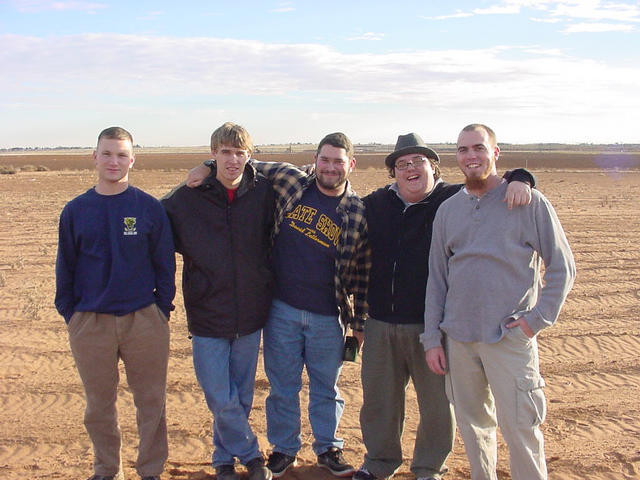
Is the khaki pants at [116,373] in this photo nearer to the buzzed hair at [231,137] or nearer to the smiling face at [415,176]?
the buzzed hair at [231,137]

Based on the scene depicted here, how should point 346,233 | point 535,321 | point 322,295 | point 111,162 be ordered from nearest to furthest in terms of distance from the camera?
point 535,321, point 111,162, point 346,233, point 322,295

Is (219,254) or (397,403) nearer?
(219,254)

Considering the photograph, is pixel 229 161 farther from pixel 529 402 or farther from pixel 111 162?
pixel 529 402

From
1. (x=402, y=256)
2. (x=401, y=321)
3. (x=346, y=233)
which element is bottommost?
(x=401, y=321)

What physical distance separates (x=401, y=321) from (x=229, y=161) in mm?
1610

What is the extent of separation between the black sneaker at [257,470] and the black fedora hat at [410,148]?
232 cm

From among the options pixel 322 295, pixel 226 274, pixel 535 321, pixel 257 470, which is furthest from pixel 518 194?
pixel 257 470

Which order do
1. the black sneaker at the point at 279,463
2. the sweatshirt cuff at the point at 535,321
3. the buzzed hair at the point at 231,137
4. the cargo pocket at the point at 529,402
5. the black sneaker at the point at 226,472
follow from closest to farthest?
the sweatshirt cuff at the point at 535,321, the cargo pocket at the point at 529,402, the buzzed hair at the point at 231,137, the black sneaker at the point at 226,472, the black sneaker at the point at 279,463

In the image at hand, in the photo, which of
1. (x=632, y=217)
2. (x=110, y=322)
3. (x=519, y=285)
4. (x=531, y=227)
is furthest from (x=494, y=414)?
(x=632, y=217)

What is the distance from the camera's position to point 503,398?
11.9 feet

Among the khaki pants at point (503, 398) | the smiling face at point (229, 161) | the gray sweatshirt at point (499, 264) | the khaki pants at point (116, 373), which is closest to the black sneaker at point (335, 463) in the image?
the khaki pants at point (503, 398)

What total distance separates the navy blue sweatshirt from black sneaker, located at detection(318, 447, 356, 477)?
1.80m

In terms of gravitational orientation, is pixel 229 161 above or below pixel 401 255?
above

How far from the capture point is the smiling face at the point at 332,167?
436 cm
